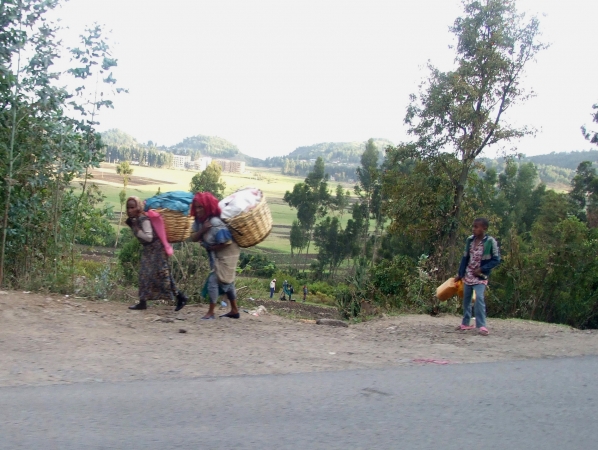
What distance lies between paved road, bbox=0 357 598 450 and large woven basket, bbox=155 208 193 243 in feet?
11.1

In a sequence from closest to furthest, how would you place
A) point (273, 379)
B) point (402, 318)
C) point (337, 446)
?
point (337, 446) → point (273, 379) → point (402, 318)

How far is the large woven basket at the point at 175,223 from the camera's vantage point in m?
7.95

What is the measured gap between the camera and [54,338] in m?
6.18

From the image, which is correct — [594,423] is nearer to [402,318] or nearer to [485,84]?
[402,318]

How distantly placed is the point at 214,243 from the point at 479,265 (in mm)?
3387

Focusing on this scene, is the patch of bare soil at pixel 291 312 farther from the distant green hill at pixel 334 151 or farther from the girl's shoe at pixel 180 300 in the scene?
the distant green hill at pixel 334 151

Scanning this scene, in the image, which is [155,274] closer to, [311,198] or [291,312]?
[291,312]

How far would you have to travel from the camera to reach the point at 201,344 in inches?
250

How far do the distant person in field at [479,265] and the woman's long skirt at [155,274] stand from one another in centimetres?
387

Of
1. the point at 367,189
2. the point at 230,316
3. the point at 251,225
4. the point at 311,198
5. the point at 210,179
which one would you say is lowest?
the point at 311,198

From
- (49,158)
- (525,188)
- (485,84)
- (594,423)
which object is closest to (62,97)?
(49,158)

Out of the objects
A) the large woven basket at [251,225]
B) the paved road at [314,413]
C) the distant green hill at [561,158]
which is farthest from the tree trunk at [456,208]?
the distant green hill at [561,158]

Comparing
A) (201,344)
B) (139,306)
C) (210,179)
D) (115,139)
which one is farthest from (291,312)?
(115,139)

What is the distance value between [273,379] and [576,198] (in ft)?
136
